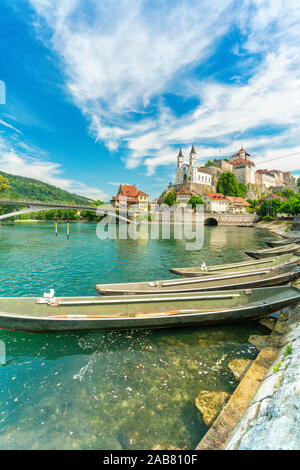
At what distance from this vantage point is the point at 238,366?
6.40 meters

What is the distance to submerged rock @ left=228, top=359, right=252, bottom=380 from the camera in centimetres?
609

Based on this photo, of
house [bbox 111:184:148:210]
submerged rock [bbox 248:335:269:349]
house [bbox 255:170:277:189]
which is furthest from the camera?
house [bbox 255:170:277:189]

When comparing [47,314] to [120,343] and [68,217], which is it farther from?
[68,217]

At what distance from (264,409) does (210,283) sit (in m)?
7.55

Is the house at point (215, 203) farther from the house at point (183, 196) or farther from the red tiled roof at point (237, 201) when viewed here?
the house at point (183, 196)

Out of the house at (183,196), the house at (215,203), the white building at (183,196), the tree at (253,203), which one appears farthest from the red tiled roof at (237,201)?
the white building at (183,196)

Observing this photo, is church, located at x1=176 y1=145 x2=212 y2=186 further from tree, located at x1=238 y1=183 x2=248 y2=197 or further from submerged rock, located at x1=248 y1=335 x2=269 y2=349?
submerged rock, located at x1=248 y1=335 x2=269 y2=349

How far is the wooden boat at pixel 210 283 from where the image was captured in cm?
1007

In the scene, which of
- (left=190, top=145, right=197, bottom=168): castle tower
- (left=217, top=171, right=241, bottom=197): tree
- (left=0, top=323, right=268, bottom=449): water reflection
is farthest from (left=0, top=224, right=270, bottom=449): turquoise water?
(left=190, top=145, right=197, bottom=168): castle tower

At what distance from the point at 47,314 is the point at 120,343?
314 cm

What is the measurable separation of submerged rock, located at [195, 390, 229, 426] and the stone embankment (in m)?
0.57

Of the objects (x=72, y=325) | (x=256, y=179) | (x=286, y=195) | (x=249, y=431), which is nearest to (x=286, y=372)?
(x=249, y=431)

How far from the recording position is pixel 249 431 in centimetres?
355

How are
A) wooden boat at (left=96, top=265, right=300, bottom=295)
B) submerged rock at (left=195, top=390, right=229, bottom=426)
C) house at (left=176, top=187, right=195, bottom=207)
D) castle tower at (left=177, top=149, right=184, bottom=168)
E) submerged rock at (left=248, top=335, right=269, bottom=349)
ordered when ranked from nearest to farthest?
submerged rock at (left=195, top=390, right=229, bottom=426)
submerged rock at (left=248, top=335, right=269, bottom=349)
wooden boat at (left=96, top=265, right=300, bottom=295)
house at (left=176, top=187, right=195, bottom=207)
castle tower at (left=177, top=149, right=184, bottom=168)
